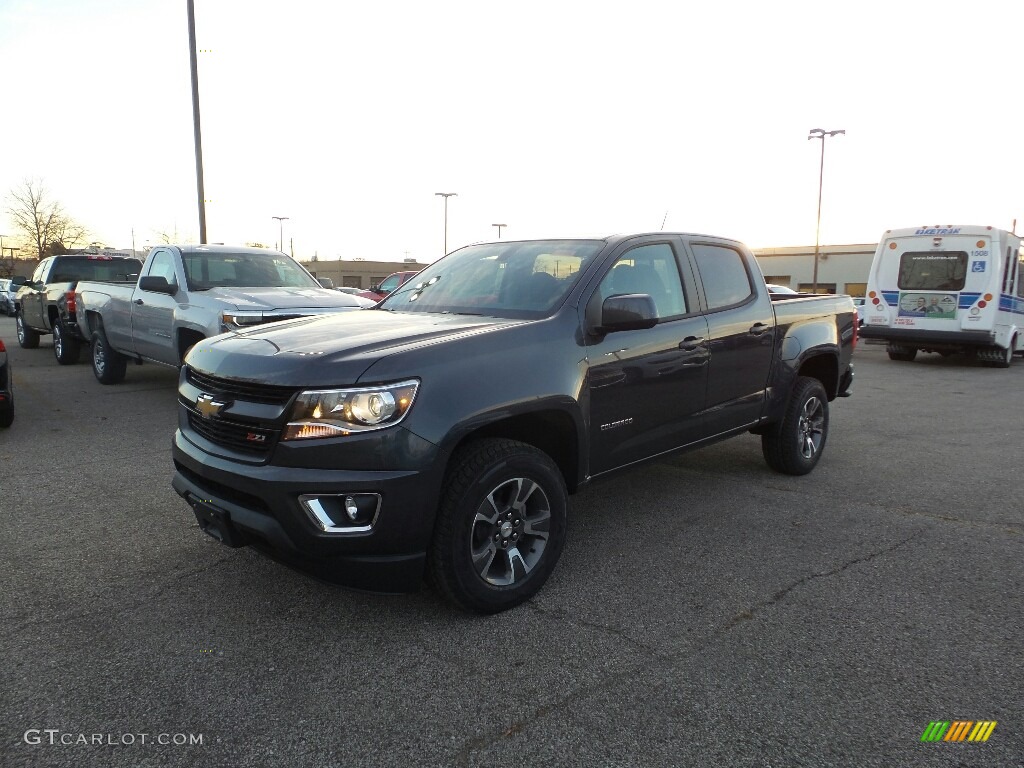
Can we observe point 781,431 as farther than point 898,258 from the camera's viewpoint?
No

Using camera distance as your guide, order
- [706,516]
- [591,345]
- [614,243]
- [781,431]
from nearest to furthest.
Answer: [591,345] < [614,243] < [706,516] < [781,431]

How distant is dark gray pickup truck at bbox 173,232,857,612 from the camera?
9.84ft

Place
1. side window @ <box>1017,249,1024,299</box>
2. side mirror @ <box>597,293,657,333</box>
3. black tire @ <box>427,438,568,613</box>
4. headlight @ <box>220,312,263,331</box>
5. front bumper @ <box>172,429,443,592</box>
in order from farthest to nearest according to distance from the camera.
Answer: side window @ <box>1017,249,1024,299</box> < headlight @ <box>220,312,263,331</box> < side mirror @ <box>597,293,657,333</box> < black tire @ <box>427,438,568,613</box> < front bumper @ <box>172,429,443,592</box>

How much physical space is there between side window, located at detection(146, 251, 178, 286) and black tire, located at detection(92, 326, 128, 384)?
4.85 ft

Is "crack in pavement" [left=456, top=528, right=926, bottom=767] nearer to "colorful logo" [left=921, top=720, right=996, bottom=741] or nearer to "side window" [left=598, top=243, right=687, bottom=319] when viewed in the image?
"colorful logo" [left=921, top=720, right=996, bottom=741]

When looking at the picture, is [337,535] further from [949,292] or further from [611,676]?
[949,292]

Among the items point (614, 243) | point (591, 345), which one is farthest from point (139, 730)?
point (614, 243)

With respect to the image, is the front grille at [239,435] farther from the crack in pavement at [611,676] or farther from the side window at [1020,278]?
the side window at [1020,278]

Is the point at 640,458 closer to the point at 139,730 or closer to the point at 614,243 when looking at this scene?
the point at 614,243

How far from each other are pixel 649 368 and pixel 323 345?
1821mm

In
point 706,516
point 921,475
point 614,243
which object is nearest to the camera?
point 614,243

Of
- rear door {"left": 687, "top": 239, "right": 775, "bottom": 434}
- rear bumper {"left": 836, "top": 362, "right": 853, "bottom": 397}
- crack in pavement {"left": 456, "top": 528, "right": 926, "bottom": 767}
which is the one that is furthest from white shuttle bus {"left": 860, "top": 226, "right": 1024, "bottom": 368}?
crack in pavement {"left": 456, "top": 528, "right": 926, "bottom": 767}

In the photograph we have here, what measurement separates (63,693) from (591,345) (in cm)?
272

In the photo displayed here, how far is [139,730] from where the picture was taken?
257 cm
